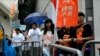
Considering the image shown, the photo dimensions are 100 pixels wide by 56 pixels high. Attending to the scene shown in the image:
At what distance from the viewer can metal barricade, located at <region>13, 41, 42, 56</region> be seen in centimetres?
1367

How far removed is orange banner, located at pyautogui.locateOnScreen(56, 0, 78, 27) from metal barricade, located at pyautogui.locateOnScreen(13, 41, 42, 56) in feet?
15.0

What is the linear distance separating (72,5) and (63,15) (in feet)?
1.02

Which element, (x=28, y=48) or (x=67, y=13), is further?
(x=28, y=48)

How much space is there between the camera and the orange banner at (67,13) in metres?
8.54

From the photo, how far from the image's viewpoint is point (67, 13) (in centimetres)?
856

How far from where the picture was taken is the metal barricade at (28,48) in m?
13.7

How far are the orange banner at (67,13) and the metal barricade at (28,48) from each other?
4.57 m

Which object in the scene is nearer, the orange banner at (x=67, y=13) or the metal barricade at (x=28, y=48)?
the orange banner at (x=67, y=13)

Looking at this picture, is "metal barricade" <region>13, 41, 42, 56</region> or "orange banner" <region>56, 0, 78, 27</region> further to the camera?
"metal barricade" <region>13, 41, 42, 56</region>

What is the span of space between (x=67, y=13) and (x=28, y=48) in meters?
6.40

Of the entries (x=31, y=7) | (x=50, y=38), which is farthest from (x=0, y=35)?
(x=31, y=7)

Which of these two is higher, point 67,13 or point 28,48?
point 67,13

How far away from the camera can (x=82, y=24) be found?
8.66m

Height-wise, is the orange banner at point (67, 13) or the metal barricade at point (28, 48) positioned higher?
the orange banner at point (67, 13)
